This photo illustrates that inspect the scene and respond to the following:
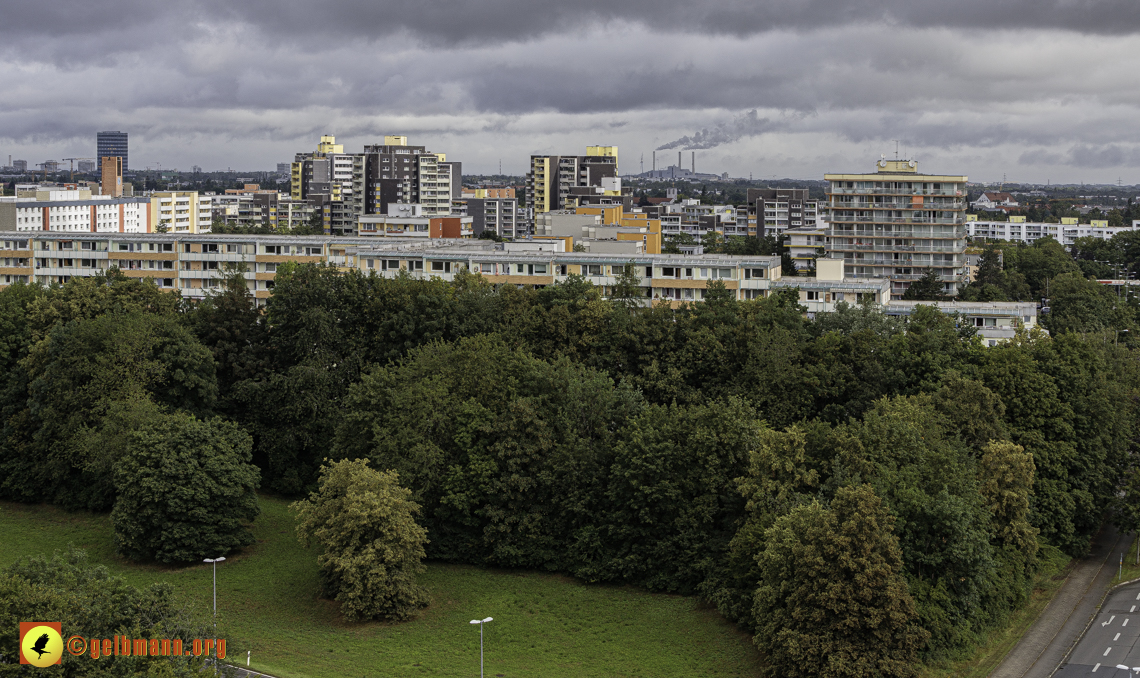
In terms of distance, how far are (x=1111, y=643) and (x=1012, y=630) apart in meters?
3.68

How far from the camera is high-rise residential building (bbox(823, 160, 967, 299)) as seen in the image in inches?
4215

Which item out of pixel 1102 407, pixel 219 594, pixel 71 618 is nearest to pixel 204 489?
pixel 219 594

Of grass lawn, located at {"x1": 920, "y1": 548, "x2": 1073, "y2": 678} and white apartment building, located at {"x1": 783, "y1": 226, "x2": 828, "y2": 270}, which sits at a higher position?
white apartment building, located at {"x1": 783, "y1": 226, "x2": 828, "y2": 270}

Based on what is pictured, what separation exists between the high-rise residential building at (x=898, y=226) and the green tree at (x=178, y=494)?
68.2 meters

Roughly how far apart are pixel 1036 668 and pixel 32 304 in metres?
60.3

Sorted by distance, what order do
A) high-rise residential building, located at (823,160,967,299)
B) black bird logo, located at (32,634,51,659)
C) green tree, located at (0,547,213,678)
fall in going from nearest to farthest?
black bird logo, located at (32,634,51,659)
green tree, located at (0,547,213,678)
high-rise residential building, located at (823,160,967,299)

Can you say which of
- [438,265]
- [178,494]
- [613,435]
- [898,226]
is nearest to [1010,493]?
[613,435]

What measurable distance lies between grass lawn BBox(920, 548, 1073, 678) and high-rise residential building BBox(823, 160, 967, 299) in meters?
56.2

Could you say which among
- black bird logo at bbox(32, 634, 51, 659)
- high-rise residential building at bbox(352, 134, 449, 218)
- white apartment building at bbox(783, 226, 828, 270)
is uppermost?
high-rise residential building at bbox(352, 134, 449, 218)

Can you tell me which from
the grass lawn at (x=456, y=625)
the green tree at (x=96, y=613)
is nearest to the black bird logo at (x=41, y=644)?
the green tree at (x=96, y=613)

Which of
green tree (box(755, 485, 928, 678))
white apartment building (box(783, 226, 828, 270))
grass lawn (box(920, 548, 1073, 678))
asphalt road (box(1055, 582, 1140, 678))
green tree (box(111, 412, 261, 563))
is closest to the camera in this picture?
green tree (box(755, 485, 928, 678))

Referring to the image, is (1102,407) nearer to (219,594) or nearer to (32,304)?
(219,594)

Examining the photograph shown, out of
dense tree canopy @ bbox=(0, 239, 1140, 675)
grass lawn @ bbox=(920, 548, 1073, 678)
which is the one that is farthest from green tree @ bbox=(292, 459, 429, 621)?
grass lawn @ bbox=(920, 548, 1073, 678)

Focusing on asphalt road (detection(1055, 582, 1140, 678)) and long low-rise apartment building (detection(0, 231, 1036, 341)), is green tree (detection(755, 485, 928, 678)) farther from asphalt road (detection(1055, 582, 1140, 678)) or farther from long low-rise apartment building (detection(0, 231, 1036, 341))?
long low-rise apartment building (detection(0, 231, 1036, 341))
